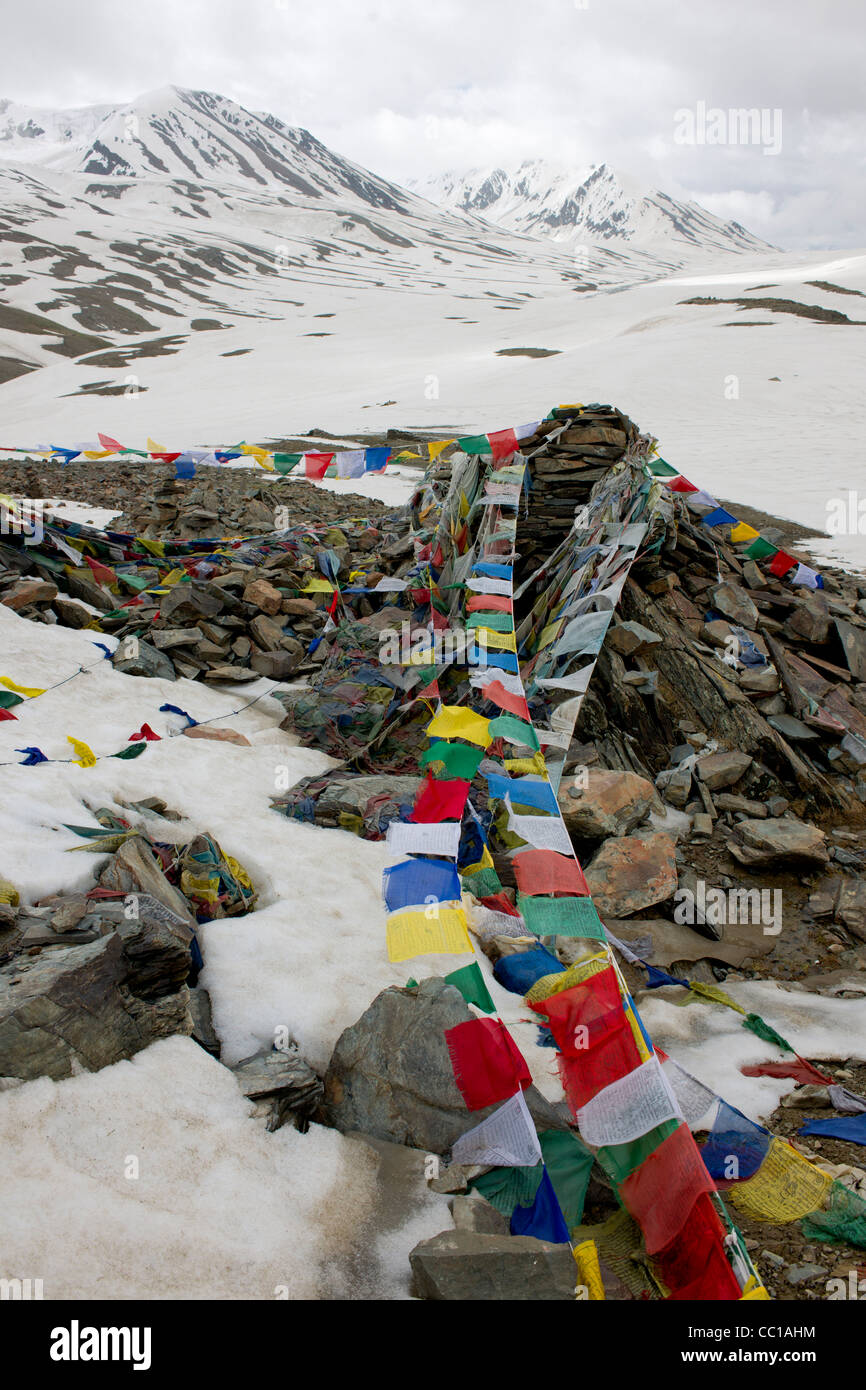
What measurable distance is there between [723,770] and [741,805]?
0.34 metres

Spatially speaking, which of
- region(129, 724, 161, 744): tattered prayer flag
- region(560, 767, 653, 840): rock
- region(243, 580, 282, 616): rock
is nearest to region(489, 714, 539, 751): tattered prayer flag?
region(560, 767, 653, 840): rock

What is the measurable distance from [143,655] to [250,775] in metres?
2.60

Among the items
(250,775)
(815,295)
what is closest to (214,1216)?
(250,775)

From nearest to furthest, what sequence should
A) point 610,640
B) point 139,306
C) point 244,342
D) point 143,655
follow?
point 610,640 < point 143,655 < point 244,342 < point 139,306

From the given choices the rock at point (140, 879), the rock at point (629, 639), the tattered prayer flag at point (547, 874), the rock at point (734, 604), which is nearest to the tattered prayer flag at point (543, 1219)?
the tattered prayer flag at point (547, 874)

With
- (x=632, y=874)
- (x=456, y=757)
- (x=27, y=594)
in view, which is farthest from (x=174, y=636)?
(x=632, y=874)

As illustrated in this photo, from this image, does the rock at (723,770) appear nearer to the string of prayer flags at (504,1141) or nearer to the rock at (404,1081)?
the rock at (404,1081)

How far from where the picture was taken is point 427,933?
135 inches

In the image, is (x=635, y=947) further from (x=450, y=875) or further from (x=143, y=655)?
(x=143, y=655)

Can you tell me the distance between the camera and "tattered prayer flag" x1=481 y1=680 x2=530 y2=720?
506 centimetres

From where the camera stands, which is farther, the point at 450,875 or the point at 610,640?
the point at 610,640

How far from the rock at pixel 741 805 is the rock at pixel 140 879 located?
426 centimetres
